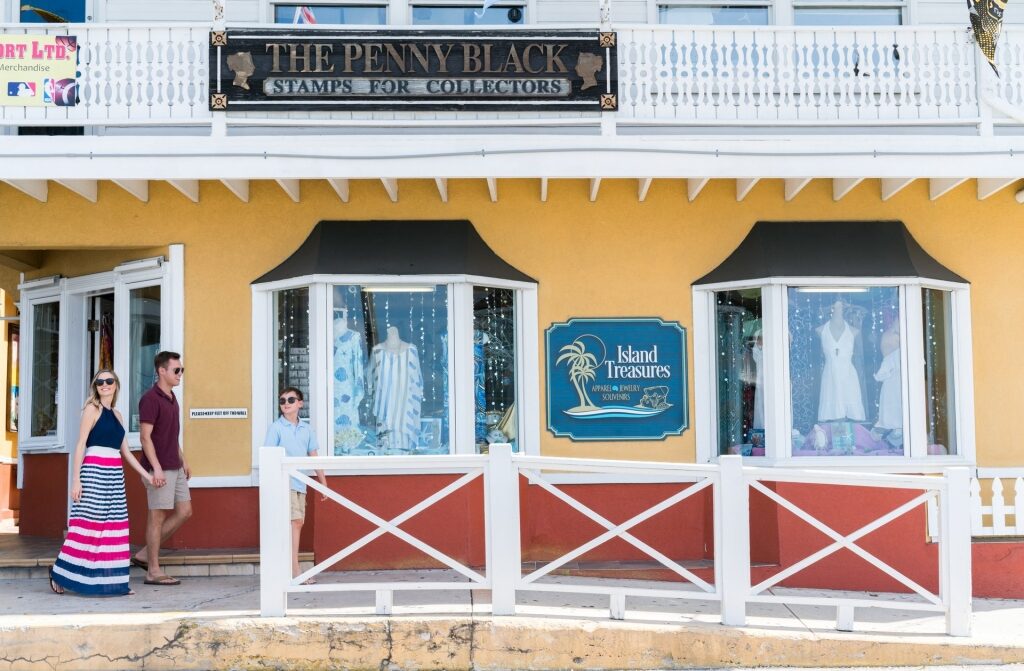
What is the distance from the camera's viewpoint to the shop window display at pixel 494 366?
32.3 ft

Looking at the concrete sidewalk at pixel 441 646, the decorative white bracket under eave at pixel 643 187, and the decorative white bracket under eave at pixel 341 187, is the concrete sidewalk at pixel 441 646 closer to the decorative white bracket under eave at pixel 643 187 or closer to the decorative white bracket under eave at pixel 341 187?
the decorative white bracket under eave at pixel 341 187

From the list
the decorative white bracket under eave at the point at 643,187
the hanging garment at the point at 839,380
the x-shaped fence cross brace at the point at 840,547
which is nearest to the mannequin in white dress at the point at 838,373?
the hanging garment at the point at 839,380

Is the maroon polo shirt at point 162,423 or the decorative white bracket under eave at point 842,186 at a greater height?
the decorative white bracket under eave at point 842,186

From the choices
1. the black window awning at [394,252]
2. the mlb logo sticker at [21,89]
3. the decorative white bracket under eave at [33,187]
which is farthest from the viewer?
the black window awning at [394,252]

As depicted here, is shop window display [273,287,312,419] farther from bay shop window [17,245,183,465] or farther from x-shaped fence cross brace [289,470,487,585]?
x-shaped fence cross brace [289,470,487,585]

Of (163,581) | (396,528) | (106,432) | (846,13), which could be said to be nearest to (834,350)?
(846,13)

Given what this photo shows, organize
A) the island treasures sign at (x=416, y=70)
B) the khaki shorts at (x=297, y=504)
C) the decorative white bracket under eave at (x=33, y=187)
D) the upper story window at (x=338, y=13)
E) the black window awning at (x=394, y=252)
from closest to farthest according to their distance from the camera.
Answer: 1. the khaki shorts at (x=297, y=504)
2. the island treasures sign at (x=416, y=70)
3. the decorative white bracket under eave at (x=33, y=187)
4. the black window awning at (x=394, y=252)
5. the upper story window at (x=338, y=13)

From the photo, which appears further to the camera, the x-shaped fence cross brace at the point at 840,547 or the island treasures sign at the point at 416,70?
the island treasures sign at the point at 416,70

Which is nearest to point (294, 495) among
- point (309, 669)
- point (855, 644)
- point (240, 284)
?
point (309, 669)

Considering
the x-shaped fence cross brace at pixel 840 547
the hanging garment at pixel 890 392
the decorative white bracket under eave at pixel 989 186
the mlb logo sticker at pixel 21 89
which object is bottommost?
the x-shaped fence cross brace at pixel 840 547

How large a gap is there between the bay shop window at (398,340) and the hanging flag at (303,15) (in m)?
2.07

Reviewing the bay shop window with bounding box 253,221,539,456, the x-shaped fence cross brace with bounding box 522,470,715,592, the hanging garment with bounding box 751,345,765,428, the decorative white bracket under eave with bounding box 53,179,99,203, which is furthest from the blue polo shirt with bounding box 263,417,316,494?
the hanging garment with bounding box 751,345,765,428

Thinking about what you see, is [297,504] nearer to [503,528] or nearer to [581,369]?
[503,528]

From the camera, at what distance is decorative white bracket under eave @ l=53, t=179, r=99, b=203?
940cm
